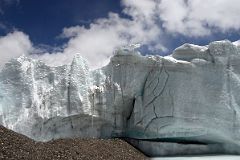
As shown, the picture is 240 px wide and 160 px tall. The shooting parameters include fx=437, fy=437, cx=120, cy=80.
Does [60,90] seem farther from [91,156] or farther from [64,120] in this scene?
[91,156]

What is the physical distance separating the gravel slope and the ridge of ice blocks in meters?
1.13

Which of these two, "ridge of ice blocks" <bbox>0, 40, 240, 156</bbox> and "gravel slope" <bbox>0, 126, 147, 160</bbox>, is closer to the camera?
"gravel slope" <bbox>0, 126, 147, 160</bbox>

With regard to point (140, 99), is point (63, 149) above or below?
below

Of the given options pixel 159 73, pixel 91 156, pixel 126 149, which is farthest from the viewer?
pixel 159 73

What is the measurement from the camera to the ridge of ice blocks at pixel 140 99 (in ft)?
49.7

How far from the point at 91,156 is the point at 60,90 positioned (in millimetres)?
3445

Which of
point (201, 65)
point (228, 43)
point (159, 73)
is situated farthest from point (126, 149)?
point (228, 43)

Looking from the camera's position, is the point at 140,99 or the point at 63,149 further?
the point at 140,99

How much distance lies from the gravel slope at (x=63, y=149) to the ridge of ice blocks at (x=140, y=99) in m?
1.13

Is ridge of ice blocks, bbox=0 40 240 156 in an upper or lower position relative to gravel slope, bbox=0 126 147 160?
upper

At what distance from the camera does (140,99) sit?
51.4 feet

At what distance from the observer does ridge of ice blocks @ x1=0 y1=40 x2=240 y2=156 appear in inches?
596

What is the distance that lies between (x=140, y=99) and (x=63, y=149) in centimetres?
413

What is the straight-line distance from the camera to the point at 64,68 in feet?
51.6
